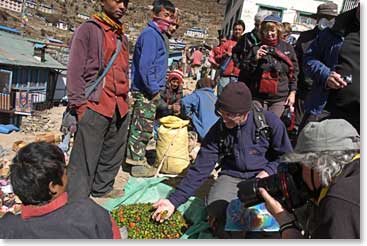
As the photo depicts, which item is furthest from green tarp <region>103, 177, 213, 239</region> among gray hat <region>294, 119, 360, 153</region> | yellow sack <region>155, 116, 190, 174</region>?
gray hat <region>294, 119, 360, 153</region>

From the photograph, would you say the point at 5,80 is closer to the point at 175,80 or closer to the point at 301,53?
the point at 175,80

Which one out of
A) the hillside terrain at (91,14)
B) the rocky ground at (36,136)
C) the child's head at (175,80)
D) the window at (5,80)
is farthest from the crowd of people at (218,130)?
the hillside terrain at (91,14)

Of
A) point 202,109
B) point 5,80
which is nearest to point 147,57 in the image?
point 202,109

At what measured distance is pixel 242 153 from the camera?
9.00 ft

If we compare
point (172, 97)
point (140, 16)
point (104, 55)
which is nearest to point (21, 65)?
point (172, 97)

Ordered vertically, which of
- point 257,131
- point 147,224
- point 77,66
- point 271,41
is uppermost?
point 271,41

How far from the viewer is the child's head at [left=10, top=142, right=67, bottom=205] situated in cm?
161

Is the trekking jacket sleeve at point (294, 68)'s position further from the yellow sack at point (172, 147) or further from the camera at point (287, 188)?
the camera at point (287, 188)

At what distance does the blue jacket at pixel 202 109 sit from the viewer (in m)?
4.32

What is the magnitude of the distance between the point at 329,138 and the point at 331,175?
15cm

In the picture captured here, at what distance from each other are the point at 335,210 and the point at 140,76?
105 inches

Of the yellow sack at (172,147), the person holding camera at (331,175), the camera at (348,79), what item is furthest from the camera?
the yellow sack at (172,147)

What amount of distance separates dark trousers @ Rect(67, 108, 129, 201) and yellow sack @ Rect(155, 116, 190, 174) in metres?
0.76

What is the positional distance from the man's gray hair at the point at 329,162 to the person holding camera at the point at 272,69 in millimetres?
2064
